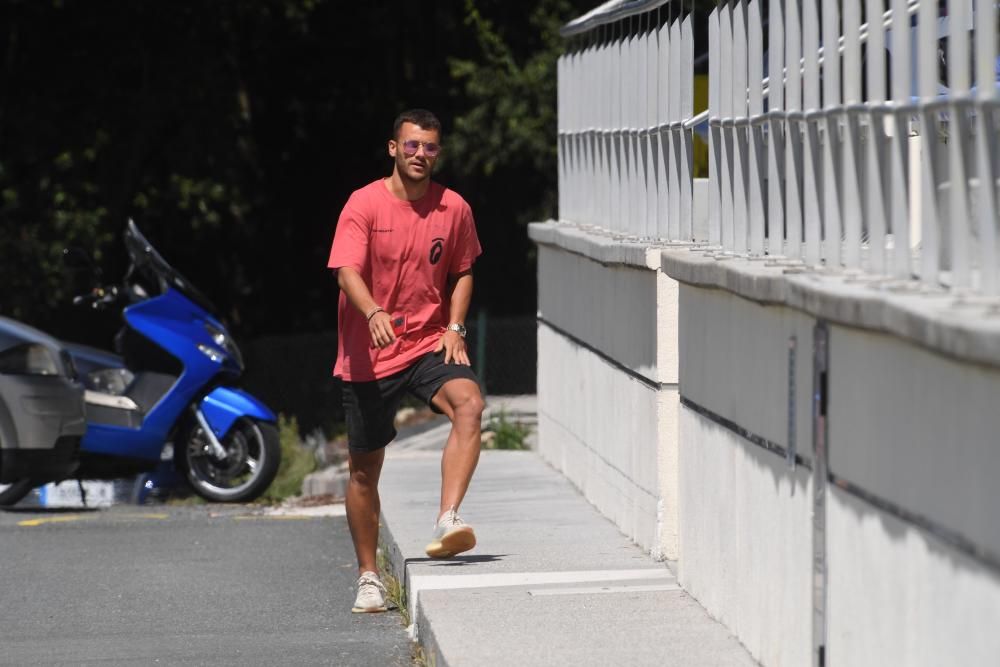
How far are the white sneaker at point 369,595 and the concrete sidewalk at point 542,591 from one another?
124mm

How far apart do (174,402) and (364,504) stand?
486cm

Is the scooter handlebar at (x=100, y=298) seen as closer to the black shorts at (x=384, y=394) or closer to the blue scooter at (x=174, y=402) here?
the blue scooter at (x=174, y=402)

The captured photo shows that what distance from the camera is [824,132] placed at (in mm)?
5168

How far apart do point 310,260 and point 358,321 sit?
16934mm

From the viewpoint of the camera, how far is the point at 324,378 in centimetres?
1962

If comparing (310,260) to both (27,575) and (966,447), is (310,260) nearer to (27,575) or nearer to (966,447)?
(27,575)

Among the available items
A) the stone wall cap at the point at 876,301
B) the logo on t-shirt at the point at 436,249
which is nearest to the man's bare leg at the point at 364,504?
the logo on t-shirt at the point at 436,249

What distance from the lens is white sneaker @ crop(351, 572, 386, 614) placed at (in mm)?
7402

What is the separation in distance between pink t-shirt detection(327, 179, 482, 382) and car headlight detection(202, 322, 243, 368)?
204 inches

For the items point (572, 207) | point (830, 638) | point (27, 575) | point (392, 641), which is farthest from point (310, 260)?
point (830, 638)

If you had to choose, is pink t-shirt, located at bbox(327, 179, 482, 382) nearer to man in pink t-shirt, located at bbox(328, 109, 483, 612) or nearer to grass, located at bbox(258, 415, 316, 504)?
man in pink t-shirt, located at bbox(328, 109, 483, 612)

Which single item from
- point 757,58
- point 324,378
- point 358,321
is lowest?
point 324,378

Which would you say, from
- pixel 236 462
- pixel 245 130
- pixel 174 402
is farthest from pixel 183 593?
pixel 245 130

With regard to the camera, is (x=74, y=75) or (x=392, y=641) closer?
(x=392, y=641)
